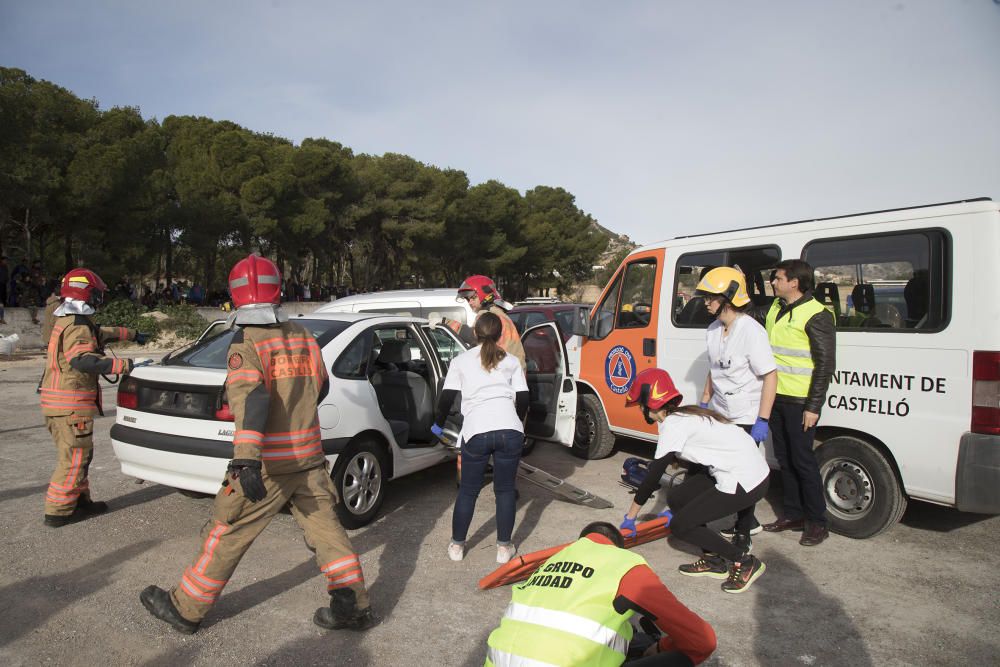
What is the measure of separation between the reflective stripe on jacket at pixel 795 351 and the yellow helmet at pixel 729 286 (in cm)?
35

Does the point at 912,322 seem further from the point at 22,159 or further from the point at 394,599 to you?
the point at 22,159

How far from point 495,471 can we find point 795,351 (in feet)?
6.95

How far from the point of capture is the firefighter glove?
2.83 meters

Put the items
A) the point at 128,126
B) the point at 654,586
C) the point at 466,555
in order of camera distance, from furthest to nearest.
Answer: the point at 128,126 < the point at 466,555 < the point at 654,586

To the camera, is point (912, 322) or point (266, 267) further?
point (912, 322)

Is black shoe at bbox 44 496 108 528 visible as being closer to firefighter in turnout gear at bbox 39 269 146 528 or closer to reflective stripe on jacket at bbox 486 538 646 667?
firefighter in turnout gear at bbox 39 269 146 528

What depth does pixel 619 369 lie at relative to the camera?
6.39 metres

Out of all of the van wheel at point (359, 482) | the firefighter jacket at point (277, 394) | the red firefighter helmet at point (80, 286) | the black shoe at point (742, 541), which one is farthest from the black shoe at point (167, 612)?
the black shoe at point (742, 541)

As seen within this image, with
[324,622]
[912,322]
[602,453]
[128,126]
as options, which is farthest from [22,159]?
[912,322]

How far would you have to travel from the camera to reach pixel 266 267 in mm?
3215

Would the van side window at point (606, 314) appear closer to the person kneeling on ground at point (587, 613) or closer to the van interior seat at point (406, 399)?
the van interior seat at point (406, 399)

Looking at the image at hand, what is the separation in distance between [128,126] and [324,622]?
23933 mm

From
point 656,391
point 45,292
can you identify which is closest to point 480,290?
point 656,391

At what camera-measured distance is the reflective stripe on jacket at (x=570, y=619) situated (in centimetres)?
189
